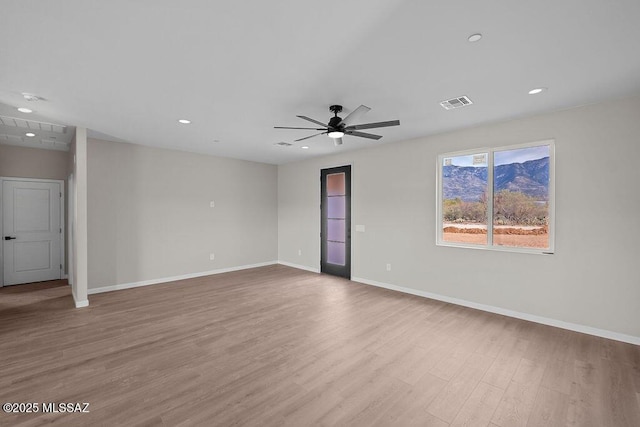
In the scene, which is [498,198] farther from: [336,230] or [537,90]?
[336,230]

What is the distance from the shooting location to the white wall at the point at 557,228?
316 centimetres

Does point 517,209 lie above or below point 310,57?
below

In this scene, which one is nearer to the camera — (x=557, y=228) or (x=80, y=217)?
(x=557, y=228)

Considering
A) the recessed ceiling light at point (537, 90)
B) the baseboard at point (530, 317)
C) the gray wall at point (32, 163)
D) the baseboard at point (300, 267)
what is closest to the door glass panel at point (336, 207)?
the baseboard at point (300, 267)

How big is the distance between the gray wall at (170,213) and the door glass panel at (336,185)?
1947mm

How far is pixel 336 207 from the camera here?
634 centimetres

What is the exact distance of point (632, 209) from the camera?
10.2 ft

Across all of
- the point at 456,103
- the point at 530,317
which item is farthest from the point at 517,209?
the point at 456,103

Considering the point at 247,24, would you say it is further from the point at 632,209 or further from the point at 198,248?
the point at 198,248

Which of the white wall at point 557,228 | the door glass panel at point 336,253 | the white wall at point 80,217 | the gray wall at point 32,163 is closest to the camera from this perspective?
the white wall at point 557,228

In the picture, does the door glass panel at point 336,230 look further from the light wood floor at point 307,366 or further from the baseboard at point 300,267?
the light wood floor at point 307,366

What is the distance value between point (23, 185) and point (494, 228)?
8.70 meters

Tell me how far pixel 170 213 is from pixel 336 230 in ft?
11.8

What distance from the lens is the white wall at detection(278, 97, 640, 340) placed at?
3163 mm
